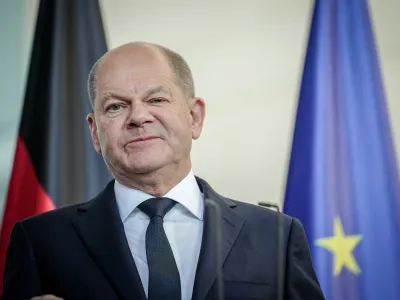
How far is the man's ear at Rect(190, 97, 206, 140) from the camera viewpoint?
64.3 inches

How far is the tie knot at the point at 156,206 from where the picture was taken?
4.91ft

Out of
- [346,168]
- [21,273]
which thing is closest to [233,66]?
[346,168]

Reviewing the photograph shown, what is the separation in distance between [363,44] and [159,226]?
1.10 m

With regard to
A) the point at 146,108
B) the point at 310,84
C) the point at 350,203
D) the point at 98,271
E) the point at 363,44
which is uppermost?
the point at 363,44

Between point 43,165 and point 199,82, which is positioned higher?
point 199,82

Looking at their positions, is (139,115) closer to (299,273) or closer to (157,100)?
(157,100)

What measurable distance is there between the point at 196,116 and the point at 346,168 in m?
0.65

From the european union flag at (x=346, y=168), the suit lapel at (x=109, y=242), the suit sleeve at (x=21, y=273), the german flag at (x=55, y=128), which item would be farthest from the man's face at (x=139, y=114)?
the european union flag at (x=346, y=168)

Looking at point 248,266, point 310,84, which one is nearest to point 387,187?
point 310,84

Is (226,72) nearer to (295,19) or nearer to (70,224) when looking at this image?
(295,19)

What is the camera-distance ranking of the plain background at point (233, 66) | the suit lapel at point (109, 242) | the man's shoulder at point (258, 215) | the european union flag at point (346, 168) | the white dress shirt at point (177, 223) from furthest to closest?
the plain background at point (233, 66), the european union flag at point (346, 168), the man's shoulder at point (258, 215), the white dress shirt at point (177, 223), the suit lapel at point (109, 242)

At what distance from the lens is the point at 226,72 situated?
227cm

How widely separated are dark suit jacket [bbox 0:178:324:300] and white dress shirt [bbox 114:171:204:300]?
0.12 feet

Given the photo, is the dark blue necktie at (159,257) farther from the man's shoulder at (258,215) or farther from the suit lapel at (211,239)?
the man's shoulder at (258,215)
